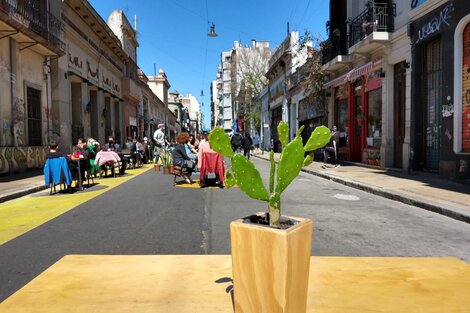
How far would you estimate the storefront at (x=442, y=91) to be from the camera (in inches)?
432

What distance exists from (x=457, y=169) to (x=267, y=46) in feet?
203

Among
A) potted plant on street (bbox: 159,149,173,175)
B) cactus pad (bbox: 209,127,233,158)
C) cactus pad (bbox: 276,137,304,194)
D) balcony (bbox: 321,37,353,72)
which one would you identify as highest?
balcony (bbox: 321,37,353,72)

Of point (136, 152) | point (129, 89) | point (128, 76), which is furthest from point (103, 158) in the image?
point (128, 76)

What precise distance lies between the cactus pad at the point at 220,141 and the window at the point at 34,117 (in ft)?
52.9

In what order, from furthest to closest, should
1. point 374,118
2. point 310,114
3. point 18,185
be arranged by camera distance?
point 310,114
point 374,118
point 18,185

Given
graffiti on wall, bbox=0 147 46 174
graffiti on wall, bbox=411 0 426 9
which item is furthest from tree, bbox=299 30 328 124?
graffiti on wall, bbox=0 147 46 174

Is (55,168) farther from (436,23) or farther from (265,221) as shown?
(436,23)

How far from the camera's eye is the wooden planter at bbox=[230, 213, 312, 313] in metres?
2.19

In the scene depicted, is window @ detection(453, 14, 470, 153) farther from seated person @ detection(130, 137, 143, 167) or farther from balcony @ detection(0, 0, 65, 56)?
seated person @ detection(130, 137, 143, 167)

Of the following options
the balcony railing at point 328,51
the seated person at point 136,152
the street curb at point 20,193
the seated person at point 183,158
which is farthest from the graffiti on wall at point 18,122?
the balcony railing at point 328,51

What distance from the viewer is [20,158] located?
15.3 m

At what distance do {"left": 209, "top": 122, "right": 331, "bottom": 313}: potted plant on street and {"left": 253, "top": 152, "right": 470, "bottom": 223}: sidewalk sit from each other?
5675 mm

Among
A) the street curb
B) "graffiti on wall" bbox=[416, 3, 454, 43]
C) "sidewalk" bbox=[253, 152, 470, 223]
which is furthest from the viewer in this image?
"graffiti on wall" bbox=[416, 3, 454, 43]

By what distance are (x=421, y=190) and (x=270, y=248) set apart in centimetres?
882
